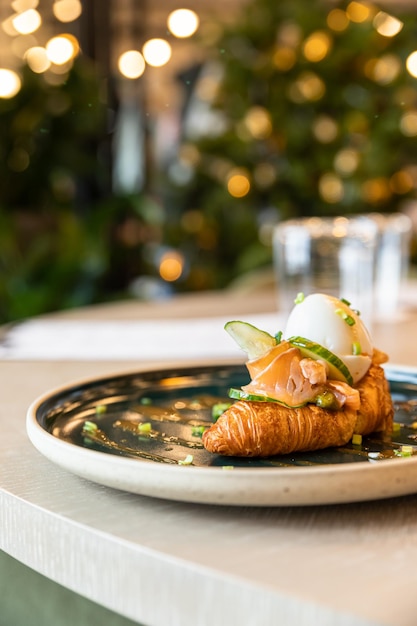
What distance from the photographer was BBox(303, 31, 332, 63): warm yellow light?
3881 millimetres

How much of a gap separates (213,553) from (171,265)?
364cm

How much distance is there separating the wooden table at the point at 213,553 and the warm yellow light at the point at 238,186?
3.30 m

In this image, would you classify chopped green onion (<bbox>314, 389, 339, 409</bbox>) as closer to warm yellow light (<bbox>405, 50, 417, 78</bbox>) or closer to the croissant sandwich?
the croissant sandwich

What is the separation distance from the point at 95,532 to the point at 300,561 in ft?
0.45

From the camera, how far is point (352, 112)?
154 inches

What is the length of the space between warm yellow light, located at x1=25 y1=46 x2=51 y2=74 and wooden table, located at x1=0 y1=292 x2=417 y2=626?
3479mm

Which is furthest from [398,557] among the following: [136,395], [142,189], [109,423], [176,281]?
[142,189]

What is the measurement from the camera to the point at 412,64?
389 centimetres

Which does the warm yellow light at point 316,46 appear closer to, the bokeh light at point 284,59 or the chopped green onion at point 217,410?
the bokeh light at point 284,59

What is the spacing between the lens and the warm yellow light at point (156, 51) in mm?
4895

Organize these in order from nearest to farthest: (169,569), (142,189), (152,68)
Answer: (169,569), (142,189), (152,68)

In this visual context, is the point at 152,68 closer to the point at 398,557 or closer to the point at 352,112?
the point at 352,112

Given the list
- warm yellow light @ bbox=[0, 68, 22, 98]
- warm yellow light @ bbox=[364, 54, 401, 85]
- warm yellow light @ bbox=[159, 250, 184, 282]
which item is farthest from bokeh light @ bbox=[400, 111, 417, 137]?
warm yellow light @ bbox=[0, 68, 22, 98]

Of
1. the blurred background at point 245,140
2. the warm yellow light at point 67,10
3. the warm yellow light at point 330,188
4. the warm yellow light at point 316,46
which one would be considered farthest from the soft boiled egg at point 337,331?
the warm yellow light at point 67,10
